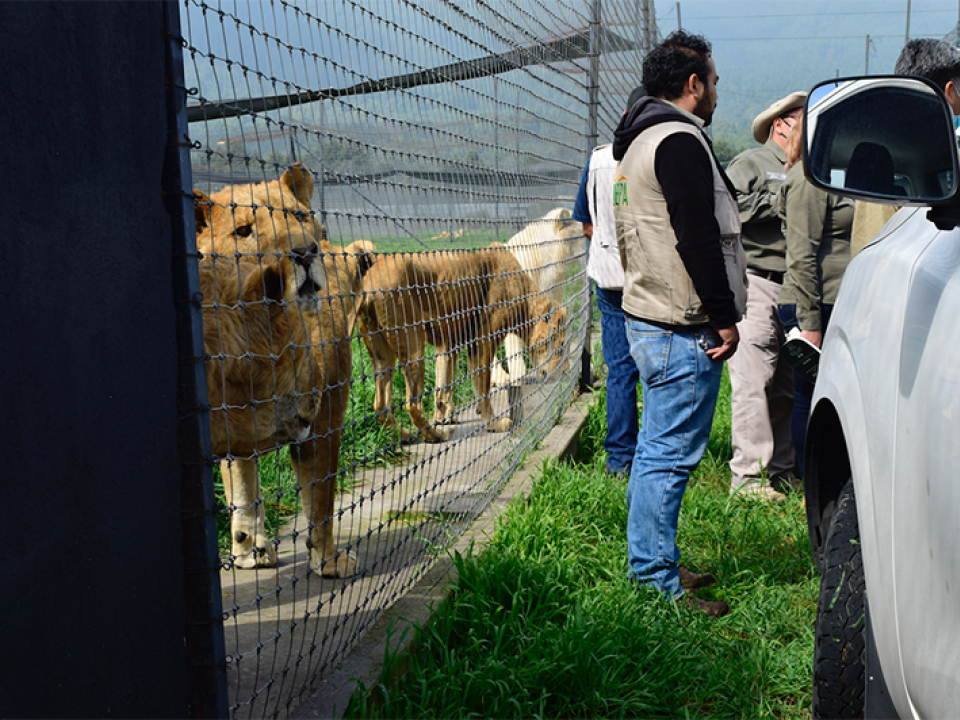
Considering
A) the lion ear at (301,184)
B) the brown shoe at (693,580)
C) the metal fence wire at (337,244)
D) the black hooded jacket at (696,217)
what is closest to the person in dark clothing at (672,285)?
the black hooded jacket at (696,217)

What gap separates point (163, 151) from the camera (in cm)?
167

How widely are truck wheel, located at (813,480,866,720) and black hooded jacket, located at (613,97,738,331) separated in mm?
1223

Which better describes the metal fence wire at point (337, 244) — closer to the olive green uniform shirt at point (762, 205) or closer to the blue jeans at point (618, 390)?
the blue jeans at point (618, 390)

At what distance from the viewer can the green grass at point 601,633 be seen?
2.76m

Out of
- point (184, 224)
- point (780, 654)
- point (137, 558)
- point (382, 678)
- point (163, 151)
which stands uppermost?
point (163, 151)

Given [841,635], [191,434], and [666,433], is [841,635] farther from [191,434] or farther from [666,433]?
[191,434]

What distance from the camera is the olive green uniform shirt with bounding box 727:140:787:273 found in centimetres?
523

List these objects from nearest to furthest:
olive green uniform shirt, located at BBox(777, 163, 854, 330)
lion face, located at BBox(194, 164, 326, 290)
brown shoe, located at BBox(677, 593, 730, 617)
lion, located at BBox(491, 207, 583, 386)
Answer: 1. lion face, located at BBox(194, 164, 326, 290)
2. brown shoe, located at BBox(677, 593, 730, 617)
3. olive green uniform shirt, located at BBox(777, 163, 854, 330)
4. lion, located at BBox(491, 207, 583, 386)

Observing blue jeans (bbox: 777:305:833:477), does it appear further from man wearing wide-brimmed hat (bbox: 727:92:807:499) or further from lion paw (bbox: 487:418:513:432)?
lion paw (bbox: 487:418:513:432)

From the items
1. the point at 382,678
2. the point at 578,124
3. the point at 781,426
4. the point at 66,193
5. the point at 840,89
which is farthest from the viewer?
the point at 578,124

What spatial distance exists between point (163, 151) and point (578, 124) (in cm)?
589

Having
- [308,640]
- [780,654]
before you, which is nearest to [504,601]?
[308,640]

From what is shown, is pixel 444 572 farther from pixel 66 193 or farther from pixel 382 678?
pixel 66 193

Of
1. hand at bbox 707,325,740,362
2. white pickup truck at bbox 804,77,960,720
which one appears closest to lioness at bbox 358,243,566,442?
hand at bbox 707,325,740,362
